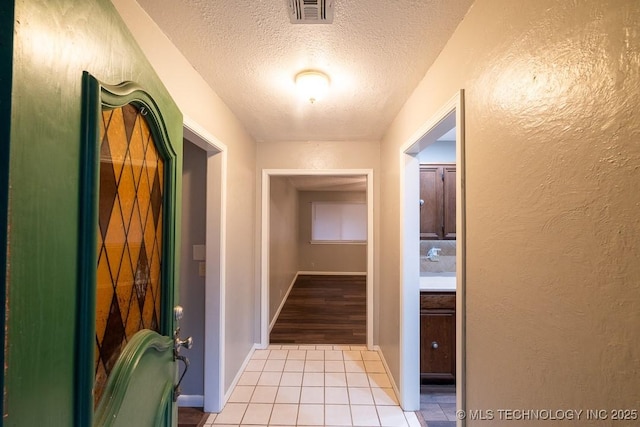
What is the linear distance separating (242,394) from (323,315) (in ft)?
6.76

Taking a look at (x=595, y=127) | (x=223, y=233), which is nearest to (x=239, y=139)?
(x=223, y=233)

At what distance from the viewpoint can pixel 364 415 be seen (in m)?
1.94

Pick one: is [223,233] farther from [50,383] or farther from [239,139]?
Result: [50,383]

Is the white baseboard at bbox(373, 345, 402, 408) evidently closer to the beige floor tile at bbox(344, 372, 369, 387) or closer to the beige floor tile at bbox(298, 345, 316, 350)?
the beige floor tile at bbox(344, 372, 369, 387)

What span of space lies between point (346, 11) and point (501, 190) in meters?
0.92

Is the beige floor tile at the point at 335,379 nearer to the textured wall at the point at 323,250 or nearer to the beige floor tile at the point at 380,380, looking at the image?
the beige floor tile at the point at 380,380

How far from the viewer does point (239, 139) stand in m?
2.39

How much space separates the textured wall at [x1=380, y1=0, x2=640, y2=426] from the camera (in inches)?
21.0

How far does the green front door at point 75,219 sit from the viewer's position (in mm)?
412

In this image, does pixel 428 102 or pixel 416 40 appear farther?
pixel 428 102

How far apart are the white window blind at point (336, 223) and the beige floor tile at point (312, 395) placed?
5.02m

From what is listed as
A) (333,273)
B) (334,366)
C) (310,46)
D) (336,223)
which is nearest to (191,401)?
(334,366)

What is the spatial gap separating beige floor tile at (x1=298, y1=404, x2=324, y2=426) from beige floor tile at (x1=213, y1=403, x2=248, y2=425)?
430 millimetres

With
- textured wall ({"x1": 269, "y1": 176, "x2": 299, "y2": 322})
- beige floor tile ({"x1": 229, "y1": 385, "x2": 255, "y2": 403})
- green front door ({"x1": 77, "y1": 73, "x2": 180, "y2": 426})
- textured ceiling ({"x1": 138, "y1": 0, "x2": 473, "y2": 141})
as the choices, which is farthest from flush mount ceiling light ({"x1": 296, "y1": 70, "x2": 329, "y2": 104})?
beige floor tile ({"x1": 229, "y1": 385, "x2": 255, "y2": 403})
